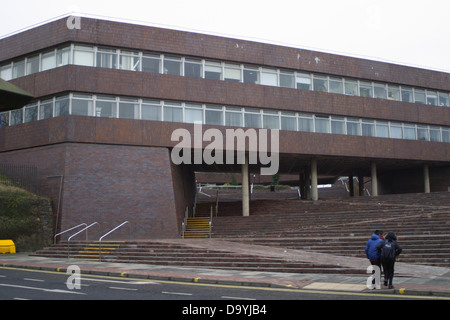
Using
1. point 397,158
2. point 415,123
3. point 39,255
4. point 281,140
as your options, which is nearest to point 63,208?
point 39,255

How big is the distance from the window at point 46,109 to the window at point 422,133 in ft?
88.7

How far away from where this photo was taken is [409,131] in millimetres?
37688

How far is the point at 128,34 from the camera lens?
30125mm

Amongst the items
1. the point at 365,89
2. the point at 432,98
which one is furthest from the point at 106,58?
the point at 432,98

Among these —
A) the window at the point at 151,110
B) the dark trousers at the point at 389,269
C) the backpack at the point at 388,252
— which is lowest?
the dark trousers at the point at 389,269

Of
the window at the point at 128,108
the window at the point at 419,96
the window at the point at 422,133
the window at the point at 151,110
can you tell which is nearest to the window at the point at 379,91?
the window at the point at 419,96

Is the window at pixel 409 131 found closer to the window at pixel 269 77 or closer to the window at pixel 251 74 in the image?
the window at pixel 269 77

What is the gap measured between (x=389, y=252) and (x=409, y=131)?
27701 millimetres

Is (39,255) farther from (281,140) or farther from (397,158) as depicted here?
(397,158)

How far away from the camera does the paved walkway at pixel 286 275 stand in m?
13.1

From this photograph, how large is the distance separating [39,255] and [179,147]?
33.9 feet

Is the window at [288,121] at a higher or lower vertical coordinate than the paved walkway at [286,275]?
higher

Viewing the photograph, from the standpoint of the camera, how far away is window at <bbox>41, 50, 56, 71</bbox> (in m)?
30.0

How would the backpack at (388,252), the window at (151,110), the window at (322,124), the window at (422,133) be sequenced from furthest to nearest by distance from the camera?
the window at (422,133), the window at (322,124), the window at (151,110), the backpack at (388,252)
